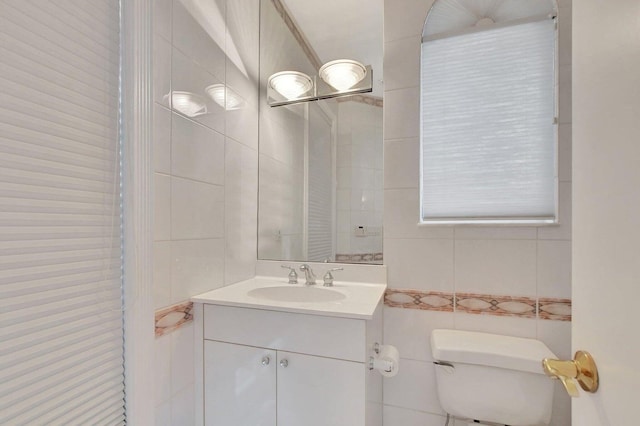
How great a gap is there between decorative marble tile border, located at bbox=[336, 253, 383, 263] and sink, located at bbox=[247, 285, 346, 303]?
0.22 meters

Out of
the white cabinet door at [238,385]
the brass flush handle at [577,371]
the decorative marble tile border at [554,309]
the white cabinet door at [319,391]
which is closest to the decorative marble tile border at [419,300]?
the decorative marble tile border at [554,309]

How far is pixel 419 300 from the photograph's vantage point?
1.38 metres

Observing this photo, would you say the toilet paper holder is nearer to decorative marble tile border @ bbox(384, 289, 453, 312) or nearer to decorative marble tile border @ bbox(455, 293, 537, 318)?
decorative marble tile border @ bbox(384, 289, 453, 312)

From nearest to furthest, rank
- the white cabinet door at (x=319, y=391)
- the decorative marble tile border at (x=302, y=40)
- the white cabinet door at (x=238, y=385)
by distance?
the white cabinet door at (x=319, y=391) → the white cabinet door at (x=238, y=385) → the decorative marble tile border at (x=302, y=40)

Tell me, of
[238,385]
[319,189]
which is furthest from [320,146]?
[238,385]

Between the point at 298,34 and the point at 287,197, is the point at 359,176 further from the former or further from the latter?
the point at 298,34

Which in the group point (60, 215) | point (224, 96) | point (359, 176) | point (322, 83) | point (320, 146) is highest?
point (322, 83)

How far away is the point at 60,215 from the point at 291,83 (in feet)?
4.21

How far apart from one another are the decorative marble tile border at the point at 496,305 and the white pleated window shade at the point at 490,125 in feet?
1.14

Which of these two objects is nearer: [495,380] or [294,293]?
[495,380]

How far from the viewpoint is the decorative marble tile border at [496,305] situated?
1.25m

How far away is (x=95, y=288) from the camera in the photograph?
2.81ft

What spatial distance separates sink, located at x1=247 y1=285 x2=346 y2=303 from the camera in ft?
4.54

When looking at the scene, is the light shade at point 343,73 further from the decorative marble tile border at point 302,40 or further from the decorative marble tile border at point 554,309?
the decorative marble tile border at point 554,309
